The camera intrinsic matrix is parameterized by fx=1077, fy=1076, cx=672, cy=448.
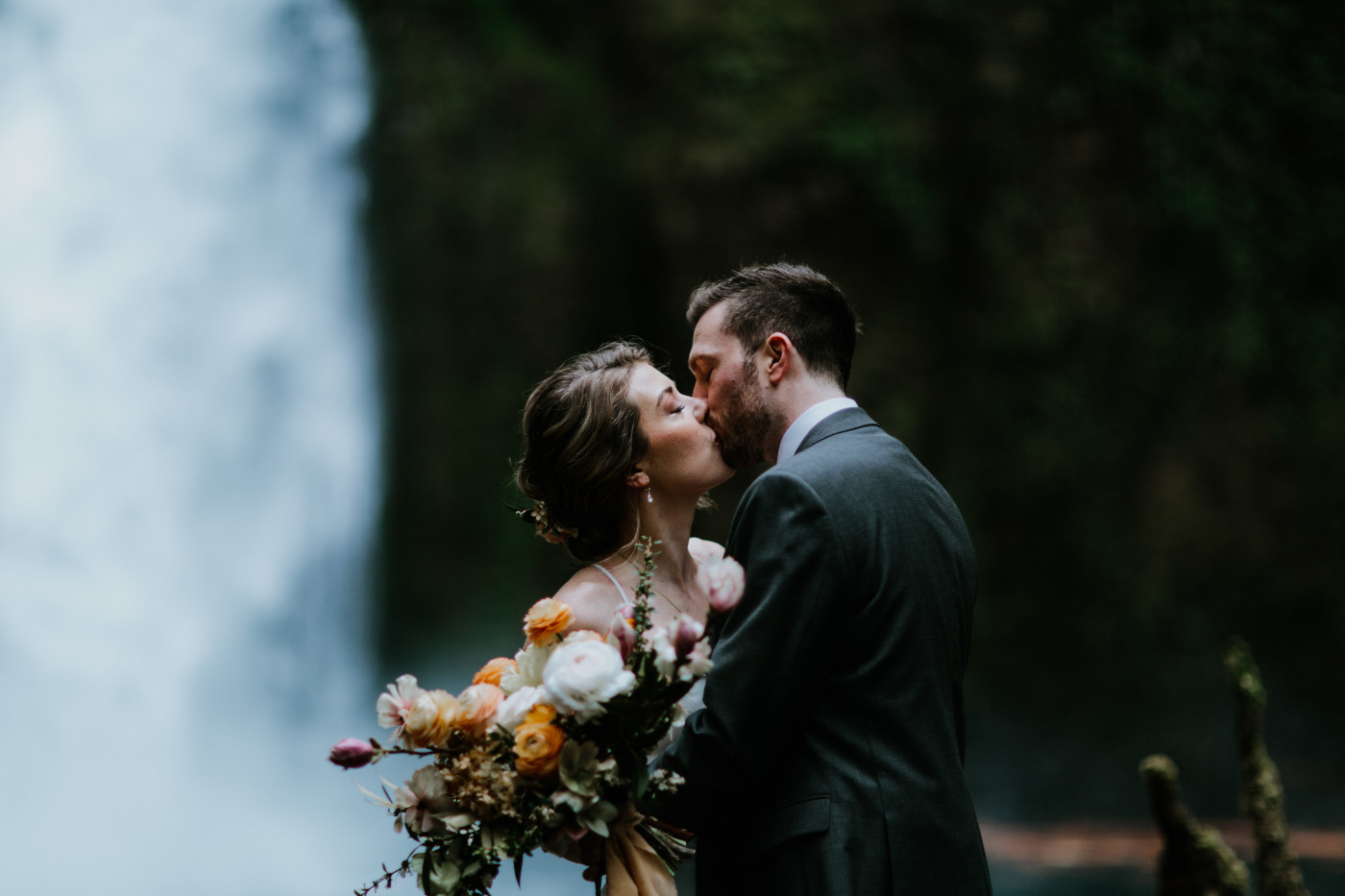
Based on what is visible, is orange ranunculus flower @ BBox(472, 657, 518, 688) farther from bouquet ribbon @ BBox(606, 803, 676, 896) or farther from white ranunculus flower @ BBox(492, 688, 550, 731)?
bouquet ribbon @ BBox(606, 803, 676, 896)

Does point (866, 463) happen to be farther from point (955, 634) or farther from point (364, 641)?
point (364, 641)

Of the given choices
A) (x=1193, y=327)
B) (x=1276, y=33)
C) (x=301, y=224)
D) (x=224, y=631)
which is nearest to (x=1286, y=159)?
(x=1276, y=33)

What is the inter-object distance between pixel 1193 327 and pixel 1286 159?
1.84m

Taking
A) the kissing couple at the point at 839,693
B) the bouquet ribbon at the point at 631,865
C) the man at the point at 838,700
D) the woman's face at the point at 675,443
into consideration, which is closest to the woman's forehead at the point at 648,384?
the woman's face at the point at 675,443

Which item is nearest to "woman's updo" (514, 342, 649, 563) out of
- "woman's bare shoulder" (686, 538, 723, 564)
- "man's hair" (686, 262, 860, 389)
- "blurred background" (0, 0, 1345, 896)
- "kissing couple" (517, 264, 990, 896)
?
"woman's bare shoulder" (686, 538, 723, 564)

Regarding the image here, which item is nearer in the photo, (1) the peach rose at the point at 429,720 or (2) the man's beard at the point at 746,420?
(1) the peach rose at the point at 429,720

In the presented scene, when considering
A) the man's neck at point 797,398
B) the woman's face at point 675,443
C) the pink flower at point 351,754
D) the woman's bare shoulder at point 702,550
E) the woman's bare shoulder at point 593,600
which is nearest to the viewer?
the pink flower at point 351,754

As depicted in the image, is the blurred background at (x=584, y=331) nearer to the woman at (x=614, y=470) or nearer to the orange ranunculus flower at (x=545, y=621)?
the woman at (x=614, y=470)

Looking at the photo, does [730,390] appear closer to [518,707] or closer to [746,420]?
[746,420]

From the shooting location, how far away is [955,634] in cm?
207

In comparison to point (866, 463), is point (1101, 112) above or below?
above

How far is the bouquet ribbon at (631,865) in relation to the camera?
6.81 ft

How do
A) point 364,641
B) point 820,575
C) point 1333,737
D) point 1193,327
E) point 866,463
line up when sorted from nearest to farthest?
point 820,575 < point 866,463 < point 1333,737 < point 1193,327 < point 364,641

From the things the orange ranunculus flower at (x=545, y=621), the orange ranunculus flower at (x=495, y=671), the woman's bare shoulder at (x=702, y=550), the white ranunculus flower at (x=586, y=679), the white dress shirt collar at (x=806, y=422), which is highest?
the woman's bare shoulder at (x=702, y=550)
